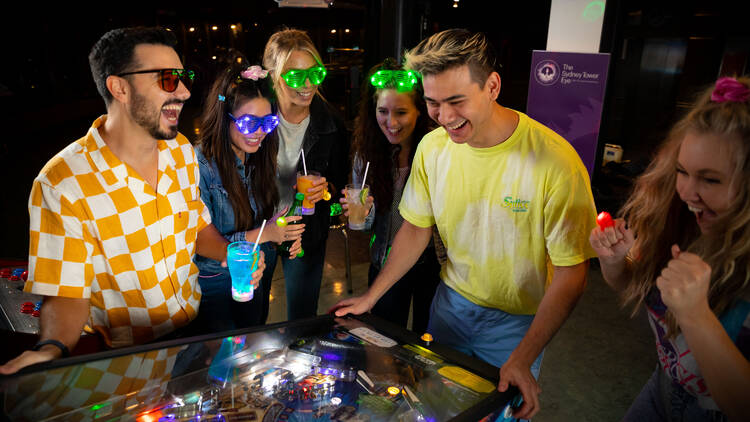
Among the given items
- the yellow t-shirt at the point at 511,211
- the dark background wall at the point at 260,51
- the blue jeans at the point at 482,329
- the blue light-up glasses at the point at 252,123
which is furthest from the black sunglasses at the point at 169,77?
the dark background wall at the point at 260,51

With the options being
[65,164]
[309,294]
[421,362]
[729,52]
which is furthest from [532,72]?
[729,52]

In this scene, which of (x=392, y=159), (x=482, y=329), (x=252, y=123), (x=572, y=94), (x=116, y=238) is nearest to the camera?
(x=116, y=238)

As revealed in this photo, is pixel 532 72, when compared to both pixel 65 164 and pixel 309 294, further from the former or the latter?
pixel 65 164

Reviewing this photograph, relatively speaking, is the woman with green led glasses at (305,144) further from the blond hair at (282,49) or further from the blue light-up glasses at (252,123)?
the blue light-up glasses at (252,123)

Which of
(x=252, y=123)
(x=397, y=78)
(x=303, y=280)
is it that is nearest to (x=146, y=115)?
(x=252, y=123)

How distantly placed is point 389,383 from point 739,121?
4.12 feet

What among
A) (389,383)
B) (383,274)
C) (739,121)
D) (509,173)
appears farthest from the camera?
(383,274)

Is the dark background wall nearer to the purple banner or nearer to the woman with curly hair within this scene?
the purple banner

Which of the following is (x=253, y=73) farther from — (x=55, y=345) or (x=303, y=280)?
(x=55, y=345)

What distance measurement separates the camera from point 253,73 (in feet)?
8.02

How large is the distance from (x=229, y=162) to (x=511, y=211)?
142cm

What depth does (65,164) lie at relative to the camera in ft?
5.37

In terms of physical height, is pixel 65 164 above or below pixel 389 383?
above

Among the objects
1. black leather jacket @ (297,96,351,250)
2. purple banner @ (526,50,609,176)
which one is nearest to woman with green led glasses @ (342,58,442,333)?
black leather jacket @ (297,96,351,250)
